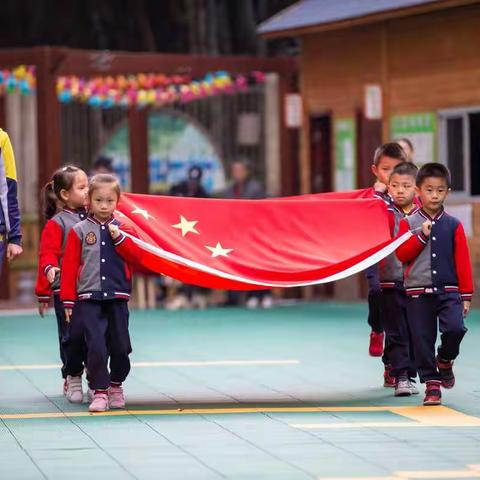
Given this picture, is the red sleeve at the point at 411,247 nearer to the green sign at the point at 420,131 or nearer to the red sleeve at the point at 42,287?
the red sleeve at the point at 42,287

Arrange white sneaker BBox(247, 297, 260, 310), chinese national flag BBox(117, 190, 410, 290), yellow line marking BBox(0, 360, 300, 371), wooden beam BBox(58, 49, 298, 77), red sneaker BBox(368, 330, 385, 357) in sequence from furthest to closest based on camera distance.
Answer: white sneaker BBox(247, 297, 260, 310) → wooden beam BBox(58, 49, 298, 77) → yellow line marking BBox(0, 360, 300, 371) → red sneaker BBox(368, 330, 385, 357) → chinese national flag BBox(117, 190, 410, 290)

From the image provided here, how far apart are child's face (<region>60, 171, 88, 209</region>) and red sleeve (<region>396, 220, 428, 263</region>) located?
2.10m

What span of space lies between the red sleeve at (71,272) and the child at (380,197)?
2.27m

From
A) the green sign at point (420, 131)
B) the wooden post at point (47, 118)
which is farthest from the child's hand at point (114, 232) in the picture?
the green sign at point (420, 131)

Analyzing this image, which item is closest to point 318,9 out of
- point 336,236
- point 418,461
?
point 336,236

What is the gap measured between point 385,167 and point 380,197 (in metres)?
0.21

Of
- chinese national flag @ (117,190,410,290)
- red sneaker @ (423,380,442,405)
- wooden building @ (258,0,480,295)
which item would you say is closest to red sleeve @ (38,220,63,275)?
chinese national flag @ (117,190,410,290)

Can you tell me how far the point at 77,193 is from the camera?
36.8ft

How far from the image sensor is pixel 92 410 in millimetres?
10406

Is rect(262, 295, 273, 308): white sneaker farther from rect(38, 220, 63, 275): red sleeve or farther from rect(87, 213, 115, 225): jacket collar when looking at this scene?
rect(87, 213, 115, 225): jacket collar

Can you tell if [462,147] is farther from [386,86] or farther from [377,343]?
[377,343]

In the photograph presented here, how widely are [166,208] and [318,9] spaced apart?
36.4 ft

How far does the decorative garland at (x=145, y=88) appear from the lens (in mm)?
22016

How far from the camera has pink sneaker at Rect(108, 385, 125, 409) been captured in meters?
10.6
